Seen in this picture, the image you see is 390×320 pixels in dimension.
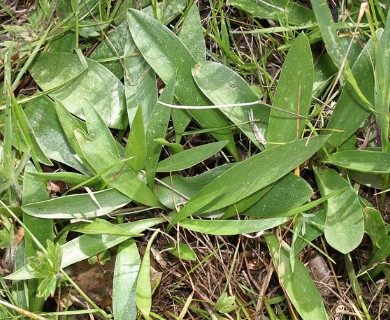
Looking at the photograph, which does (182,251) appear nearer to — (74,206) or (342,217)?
(74,206)

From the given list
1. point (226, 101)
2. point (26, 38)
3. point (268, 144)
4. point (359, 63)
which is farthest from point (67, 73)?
point (359, 63)

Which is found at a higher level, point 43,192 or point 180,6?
point 180,6

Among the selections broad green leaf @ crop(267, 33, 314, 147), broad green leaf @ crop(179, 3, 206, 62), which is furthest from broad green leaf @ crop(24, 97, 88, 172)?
broad green leaf @ crop(267, 33, 314, 147)

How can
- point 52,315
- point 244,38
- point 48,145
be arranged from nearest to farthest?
point 52,315 → point 48,145 → point 244,38

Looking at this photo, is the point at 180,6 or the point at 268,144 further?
the point at 180,6

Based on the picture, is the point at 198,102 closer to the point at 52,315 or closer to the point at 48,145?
the point at 48,145

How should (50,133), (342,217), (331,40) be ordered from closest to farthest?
(331,40) < (342,217) < (50,133)

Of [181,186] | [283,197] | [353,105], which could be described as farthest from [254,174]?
[353,105]
